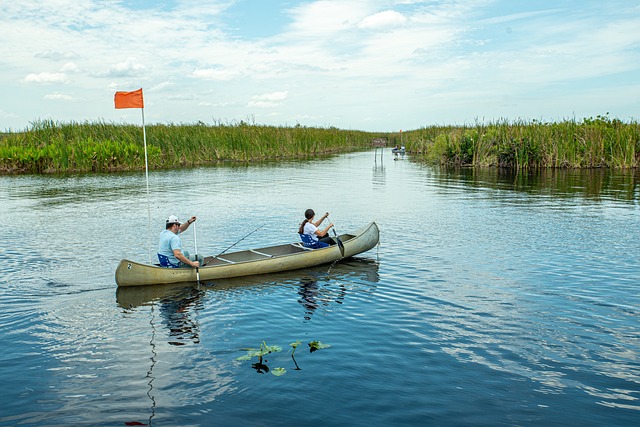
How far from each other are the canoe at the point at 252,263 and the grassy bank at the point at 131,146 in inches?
1223

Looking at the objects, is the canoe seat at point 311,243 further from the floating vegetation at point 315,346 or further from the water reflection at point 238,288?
the floating vegetation at point 315,346

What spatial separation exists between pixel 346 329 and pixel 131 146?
36955 millimetres

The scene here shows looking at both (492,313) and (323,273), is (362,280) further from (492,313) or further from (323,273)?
(492,313)

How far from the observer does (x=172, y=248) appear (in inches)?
513

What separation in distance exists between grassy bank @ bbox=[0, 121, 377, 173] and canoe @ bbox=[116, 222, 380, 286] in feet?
102

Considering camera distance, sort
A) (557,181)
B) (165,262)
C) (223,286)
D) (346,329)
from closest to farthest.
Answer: (346,329) < (223,286) < (165,262) < (557,181)

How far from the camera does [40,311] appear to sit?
11.3 m

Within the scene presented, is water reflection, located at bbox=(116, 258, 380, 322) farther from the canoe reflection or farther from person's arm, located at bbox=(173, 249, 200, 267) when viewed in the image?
person's arm, located at bbox=(173, 249, 200, 267)

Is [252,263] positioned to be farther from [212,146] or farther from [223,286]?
[212,146]

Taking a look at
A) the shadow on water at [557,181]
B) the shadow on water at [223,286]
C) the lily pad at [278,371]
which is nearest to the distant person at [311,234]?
the shadow on water at [223,286]

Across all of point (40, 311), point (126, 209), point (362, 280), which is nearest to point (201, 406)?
point (40, 311)

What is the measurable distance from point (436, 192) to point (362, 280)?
1812 cm

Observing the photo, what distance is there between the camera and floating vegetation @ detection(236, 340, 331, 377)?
8.45m

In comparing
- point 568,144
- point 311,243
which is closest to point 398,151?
point 568,144
